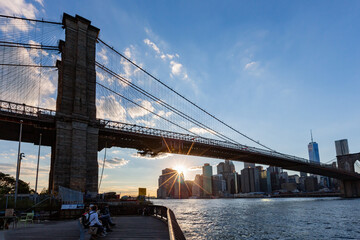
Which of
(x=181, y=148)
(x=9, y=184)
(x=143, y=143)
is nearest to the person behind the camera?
(x=143, y=143)

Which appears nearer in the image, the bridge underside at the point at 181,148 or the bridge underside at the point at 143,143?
the bridge underside at the point at 143,143

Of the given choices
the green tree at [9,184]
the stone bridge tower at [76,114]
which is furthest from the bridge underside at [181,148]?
the green tree at [9,184]

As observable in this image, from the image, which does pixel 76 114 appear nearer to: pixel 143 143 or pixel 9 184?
pixel 143 143

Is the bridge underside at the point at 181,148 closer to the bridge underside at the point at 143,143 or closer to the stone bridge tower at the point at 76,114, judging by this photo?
the bridge underside at the point at 143,143

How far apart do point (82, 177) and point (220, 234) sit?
18248 mm

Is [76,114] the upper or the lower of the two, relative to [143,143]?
upper

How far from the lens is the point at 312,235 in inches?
835

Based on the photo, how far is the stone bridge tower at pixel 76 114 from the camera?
3120 centimetres

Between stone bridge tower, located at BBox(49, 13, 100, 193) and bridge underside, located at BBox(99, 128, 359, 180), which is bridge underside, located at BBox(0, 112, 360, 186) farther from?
stone bridge tower, located at BBox(49, 13, 100, 193)

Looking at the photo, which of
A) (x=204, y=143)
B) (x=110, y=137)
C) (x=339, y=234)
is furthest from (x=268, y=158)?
(x=339, y=234)

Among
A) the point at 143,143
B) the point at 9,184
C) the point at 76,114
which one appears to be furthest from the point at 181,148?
the point at 9,184

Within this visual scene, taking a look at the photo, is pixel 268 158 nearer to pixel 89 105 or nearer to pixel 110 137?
pixel 110 137

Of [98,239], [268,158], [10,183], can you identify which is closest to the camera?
[98,239]

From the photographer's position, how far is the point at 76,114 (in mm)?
33531
